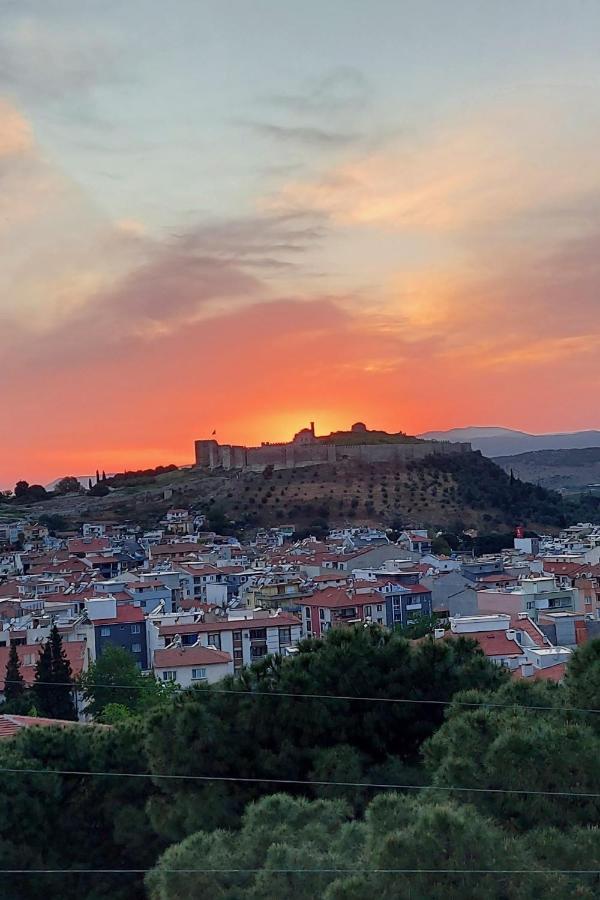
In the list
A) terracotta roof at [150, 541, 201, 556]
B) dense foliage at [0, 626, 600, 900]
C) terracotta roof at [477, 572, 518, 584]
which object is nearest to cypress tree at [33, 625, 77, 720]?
dense foliage at [0, 626, 600, 900]

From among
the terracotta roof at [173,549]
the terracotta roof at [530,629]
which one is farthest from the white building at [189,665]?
the terracotta roof at [173,549]

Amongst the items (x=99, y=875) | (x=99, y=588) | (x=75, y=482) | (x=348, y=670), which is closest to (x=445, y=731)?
(x=348, y=670)

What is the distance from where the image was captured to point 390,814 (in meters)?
4.94

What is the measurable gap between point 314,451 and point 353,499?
13.1 meters

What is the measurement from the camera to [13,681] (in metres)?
18.0

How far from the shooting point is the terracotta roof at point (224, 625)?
23.1 meters

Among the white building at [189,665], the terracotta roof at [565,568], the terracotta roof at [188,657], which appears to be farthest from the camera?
the terracotta roof at [565,568]

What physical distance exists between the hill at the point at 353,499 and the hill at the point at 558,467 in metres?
48.7

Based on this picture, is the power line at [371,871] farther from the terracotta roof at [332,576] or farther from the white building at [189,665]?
the terracotta roof at [332,576]

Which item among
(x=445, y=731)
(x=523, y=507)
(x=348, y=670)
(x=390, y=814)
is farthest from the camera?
(x=523, y=507)

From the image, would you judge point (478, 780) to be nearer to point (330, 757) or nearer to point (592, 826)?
point (592, 826)

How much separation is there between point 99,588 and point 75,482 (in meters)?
70.3

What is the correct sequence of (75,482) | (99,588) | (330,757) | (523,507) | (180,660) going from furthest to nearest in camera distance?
(75,482) → (523,507) → (99,588) → (180,660) → (330,757)

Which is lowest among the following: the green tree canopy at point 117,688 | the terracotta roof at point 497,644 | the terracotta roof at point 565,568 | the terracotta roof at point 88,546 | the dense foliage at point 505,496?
the green tree canopy at point 117,688
